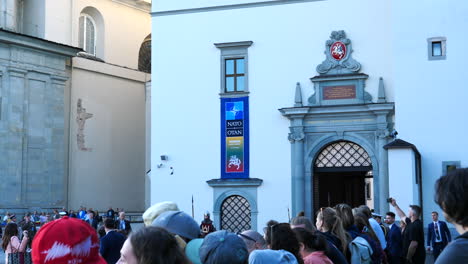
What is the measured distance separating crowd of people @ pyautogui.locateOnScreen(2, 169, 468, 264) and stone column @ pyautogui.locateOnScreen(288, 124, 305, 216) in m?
17.2

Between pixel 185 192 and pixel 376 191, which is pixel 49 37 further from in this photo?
pixel 376 191

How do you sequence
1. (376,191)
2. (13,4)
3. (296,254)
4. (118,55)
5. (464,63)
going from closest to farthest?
(296,254) → (464,63) → (376,191) → (13,4) → (118,55)

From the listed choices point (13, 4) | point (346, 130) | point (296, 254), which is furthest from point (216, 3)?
point (296, 254)

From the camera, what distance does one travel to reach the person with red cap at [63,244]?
12.9ft

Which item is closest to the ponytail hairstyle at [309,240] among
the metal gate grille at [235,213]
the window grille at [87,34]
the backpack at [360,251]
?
the backpack at [360,251]

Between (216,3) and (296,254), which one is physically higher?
(216,3)

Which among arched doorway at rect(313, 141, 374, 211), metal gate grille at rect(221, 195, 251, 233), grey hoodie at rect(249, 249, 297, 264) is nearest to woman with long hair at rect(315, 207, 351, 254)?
grey hoodie at rect(249, 249, 297, 264)

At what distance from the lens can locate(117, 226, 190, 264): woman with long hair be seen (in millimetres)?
3719

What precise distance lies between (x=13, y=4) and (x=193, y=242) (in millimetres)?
33278

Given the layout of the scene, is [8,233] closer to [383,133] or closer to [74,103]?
[383,133]

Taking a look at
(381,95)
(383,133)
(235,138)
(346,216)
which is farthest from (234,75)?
(346,216)

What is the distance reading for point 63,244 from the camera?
3.95m

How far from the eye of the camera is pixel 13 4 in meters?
36.2

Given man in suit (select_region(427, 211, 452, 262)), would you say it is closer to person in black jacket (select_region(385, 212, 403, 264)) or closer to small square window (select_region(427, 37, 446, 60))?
person in black jacket (select_region(385, 212, 403, 264))
